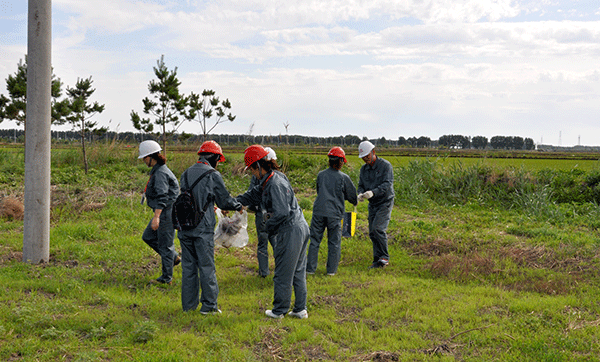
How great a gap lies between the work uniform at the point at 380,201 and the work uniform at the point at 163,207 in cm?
339

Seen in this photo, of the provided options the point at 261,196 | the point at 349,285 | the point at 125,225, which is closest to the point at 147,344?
the point at 261,196

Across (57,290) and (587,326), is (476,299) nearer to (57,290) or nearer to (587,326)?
(587,326)

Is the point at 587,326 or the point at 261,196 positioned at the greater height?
the point at 261,196

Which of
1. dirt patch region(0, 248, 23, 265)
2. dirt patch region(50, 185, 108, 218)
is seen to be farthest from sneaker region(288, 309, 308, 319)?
dirt patch region(50, 185, 108, 218)

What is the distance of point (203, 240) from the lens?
552 cm

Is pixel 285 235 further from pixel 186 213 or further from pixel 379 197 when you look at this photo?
pixel 379 197

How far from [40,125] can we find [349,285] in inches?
220

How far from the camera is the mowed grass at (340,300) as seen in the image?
4.80 m

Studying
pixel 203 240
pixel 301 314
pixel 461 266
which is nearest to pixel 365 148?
pixel 461 266

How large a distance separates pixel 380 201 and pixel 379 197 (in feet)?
0.24

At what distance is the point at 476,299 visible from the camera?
6480 mm

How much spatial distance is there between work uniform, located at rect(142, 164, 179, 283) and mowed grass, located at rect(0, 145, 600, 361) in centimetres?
46

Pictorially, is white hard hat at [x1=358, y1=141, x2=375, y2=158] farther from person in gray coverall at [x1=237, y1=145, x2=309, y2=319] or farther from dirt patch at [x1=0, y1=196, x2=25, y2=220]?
dirt patch at [x1=0, y1=196, x2=25, y2=220]

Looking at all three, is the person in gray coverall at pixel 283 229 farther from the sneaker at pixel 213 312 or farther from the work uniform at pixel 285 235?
the sneaker at pixel 213 312
